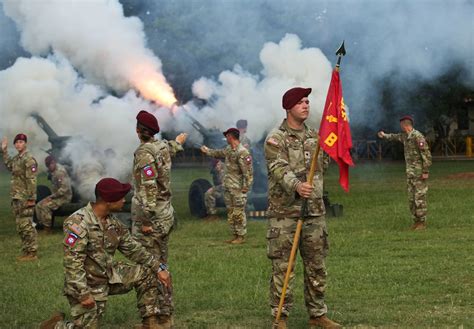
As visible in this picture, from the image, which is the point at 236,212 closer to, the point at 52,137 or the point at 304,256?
the point at 52,137

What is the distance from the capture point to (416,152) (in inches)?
584

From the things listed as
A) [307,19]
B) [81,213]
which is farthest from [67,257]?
[307,19]

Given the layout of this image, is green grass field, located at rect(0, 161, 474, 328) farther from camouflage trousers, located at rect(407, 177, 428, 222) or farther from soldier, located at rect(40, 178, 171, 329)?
soldier, located at rect(40, 178, 171, 329)

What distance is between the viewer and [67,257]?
7242 millimetres

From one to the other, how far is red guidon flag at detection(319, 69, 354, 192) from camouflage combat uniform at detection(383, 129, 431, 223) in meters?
7.21

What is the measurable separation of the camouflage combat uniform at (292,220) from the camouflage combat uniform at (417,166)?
7217 millimetres

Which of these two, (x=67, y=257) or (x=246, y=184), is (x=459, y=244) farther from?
(x=67, y=257)

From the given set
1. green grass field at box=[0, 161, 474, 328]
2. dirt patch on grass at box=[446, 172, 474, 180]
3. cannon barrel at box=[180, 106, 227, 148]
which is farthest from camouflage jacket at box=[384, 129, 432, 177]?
dirt patch on grass at box=[446, 172, 474, 180]

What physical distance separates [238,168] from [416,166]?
119 inches

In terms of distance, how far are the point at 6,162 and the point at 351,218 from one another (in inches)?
262

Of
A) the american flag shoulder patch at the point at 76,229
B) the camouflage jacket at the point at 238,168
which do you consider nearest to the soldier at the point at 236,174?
the camouflage jacket at the point at 238,168

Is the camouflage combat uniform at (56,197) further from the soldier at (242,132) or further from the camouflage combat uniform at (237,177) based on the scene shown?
the camouflage combat uniform at (237,177)

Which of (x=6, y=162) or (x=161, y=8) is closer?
(x=6, y=162)

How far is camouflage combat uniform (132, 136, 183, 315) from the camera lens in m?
8.73
